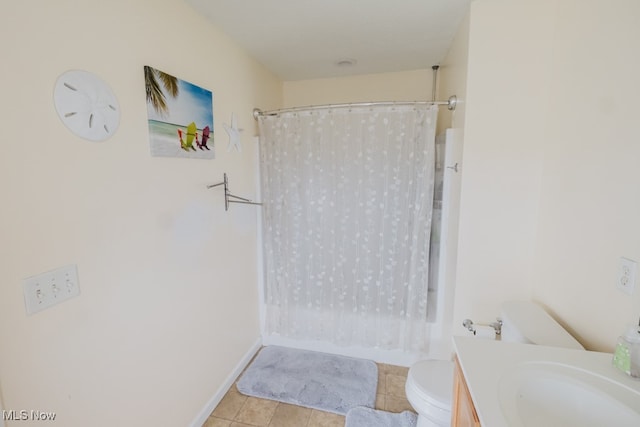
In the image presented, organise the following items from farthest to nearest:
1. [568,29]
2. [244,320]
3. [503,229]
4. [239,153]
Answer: [244,320] → [239,153] → [503,229] → [568,29]

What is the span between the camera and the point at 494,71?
57.9 inches

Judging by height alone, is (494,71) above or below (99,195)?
above

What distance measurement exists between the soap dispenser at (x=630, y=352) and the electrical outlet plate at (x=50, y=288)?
1.75m

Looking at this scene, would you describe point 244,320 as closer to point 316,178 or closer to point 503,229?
point 316,178

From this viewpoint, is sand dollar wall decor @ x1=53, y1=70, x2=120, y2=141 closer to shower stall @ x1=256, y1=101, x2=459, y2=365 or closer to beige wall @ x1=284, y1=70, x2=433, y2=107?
shower stall @ x1=256, y1=101, x2=459, y2=365

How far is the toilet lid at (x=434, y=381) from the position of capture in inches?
52.3

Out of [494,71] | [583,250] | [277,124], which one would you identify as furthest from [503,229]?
[277,124]

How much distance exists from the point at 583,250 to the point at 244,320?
2.06 metres

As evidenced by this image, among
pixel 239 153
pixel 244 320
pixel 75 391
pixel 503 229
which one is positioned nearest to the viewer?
pixel 75 391

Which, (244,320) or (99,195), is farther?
(244,320)

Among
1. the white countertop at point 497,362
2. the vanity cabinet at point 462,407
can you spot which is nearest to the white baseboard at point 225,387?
the vanity cabinet at point 462,407

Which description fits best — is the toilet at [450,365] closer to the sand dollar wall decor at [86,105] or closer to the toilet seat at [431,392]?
the toilet seat at [431,392]

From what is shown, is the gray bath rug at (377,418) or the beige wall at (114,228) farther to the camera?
the gray bath rug at (377,418)

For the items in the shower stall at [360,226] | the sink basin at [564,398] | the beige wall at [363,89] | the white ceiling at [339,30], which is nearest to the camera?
the sink basin at [564,398]
